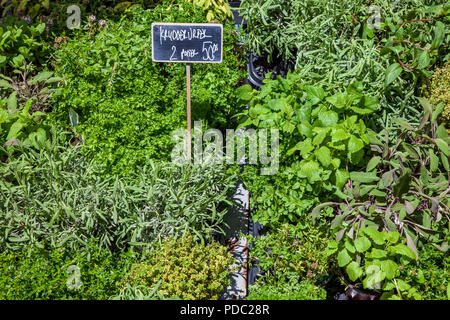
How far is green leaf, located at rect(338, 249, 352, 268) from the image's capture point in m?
1.92

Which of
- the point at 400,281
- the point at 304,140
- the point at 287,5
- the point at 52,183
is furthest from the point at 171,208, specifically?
the point at 287,5

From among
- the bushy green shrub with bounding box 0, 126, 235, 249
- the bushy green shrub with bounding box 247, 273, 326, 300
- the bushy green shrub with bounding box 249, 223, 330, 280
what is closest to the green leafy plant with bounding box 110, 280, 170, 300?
the bushy green shrub with bounding box 0, 126, 235, 249

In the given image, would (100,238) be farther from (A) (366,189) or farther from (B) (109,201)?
(A) (366,189)

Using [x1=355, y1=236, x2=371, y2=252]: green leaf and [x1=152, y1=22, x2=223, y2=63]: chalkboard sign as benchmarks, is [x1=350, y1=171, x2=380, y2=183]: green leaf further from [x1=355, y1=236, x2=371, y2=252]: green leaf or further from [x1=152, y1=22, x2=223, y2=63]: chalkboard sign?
[x1=152, y1=22, x2=223, y2=63]: chalkboard sign

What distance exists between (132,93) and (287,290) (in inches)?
50.6

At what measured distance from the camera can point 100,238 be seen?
2.13 metres

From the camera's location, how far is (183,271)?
192 cm

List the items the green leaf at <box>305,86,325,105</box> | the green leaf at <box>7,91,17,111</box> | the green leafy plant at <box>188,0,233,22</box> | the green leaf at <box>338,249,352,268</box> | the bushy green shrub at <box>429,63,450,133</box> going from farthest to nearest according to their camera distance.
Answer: the green leafy plant at <box>188,0,233,22</box>
the green leaf at <box>7,91,17,111</box>
the bushy green shrub at <box>429,63,450,133</box>
the green leaf at <box>305,86,325,105</box>
the green leaf at <box>338,249,352,268</box>

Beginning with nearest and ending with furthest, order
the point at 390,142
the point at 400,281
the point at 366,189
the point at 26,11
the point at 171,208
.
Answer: the point at 400,281
the point at 366,189
the point at 171,208
the point at 390,142
the point at 26,11

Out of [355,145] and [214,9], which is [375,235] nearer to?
[355,145]

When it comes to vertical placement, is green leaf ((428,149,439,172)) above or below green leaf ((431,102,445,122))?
below

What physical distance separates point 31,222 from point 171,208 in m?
0.68

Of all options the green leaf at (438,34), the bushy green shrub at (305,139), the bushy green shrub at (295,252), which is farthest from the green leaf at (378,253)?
the green leaf at (438,34)

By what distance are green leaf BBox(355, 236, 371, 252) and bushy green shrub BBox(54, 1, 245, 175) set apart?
1.01 m
